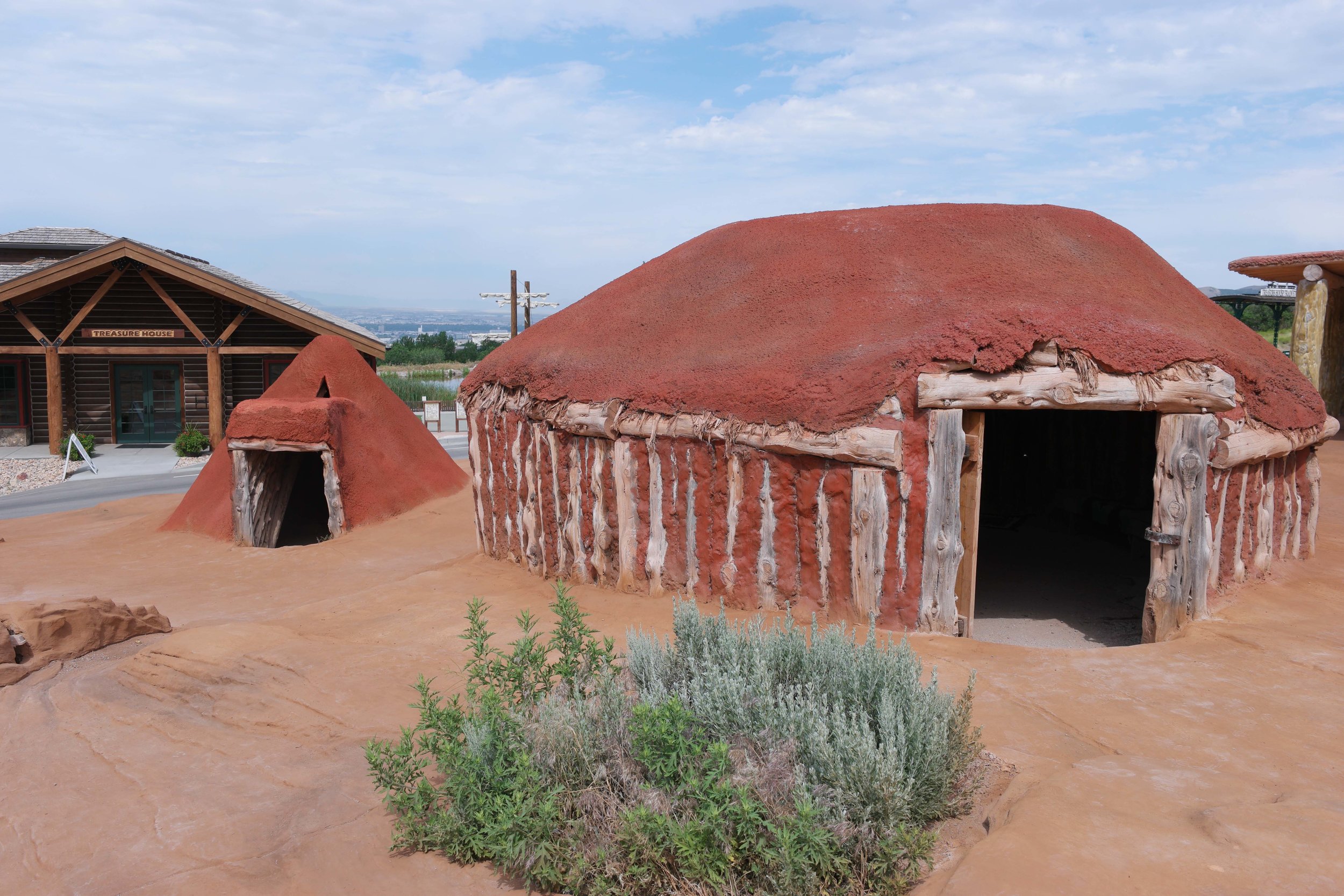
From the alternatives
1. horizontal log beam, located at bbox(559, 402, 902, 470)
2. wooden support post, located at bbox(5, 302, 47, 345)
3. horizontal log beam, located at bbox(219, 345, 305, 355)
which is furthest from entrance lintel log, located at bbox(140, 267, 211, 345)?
horizontal log beam, located at bbox(559, 402, 902, 470)

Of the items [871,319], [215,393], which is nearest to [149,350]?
[215,393]

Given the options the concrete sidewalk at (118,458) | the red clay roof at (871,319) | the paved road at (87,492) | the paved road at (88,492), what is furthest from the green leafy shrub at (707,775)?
the concrete sidewalk at (118,458)

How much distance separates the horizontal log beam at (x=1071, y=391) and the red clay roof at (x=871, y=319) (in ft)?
0.36

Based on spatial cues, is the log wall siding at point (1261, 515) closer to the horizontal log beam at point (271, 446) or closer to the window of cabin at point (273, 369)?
the horizontal log beam at point (271, 446)

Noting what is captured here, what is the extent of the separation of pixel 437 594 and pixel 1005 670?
4.89 m

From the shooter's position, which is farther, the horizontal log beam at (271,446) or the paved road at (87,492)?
the paved road at (87,492)

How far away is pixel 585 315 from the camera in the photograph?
962 cm

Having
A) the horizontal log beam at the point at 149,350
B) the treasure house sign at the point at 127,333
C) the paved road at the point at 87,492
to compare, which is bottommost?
the paved road at the point at 87,492

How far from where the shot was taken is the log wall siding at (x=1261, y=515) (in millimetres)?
6840

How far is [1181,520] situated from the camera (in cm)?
645

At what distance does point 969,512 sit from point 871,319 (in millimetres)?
1739

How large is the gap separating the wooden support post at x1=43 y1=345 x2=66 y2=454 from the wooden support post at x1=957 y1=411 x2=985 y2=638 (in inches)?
815

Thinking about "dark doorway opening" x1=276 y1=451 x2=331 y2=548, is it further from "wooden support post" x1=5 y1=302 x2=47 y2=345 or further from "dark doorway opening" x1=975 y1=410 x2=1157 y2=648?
"wooden support post" x1=5 y1=302 x2=47 y2=345

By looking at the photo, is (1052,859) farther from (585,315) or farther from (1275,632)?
(585,315)
